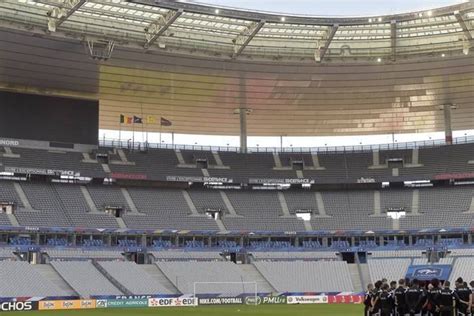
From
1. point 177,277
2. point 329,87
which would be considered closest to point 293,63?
point 329,87

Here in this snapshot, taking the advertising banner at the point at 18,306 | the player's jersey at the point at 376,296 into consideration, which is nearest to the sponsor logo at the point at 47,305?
the advertising banner at the point at 18,306

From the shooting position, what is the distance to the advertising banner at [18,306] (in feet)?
153

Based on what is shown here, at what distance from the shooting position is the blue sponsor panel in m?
60.8

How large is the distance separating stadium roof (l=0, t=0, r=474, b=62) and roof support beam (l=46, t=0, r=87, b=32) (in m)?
0.04

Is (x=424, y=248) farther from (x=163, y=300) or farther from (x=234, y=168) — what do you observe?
(x=163, y=300)

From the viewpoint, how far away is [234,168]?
76062 millimetres

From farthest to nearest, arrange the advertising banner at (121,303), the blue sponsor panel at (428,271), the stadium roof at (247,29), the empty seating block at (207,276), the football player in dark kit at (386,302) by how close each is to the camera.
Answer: the blue sponsor panel at (428,271), the empty seating block at (207,276), the advertising banner at (121,303), the stadium roof at (247,29), the football player in dark kit at (386,302)

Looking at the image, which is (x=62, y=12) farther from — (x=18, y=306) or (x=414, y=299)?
(x=414, y=299)

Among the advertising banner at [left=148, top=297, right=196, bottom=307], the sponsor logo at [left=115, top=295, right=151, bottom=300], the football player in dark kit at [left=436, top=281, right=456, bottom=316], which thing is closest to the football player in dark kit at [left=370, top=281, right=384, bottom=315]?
the football player in dark kit at [left=436, top=281, right=456, bottom=316]

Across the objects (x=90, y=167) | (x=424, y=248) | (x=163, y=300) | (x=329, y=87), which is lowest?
(x=163, y=300)

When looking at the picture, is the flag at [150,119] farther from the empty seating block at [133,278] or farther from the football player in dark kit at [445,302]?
the football player in dark kit at [445,302]

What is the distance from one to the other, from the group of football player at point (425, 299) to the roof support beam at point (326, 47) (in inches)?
1282

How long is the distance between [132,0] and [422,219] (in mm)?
39902

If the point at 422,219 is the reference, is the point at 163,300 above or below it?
below
